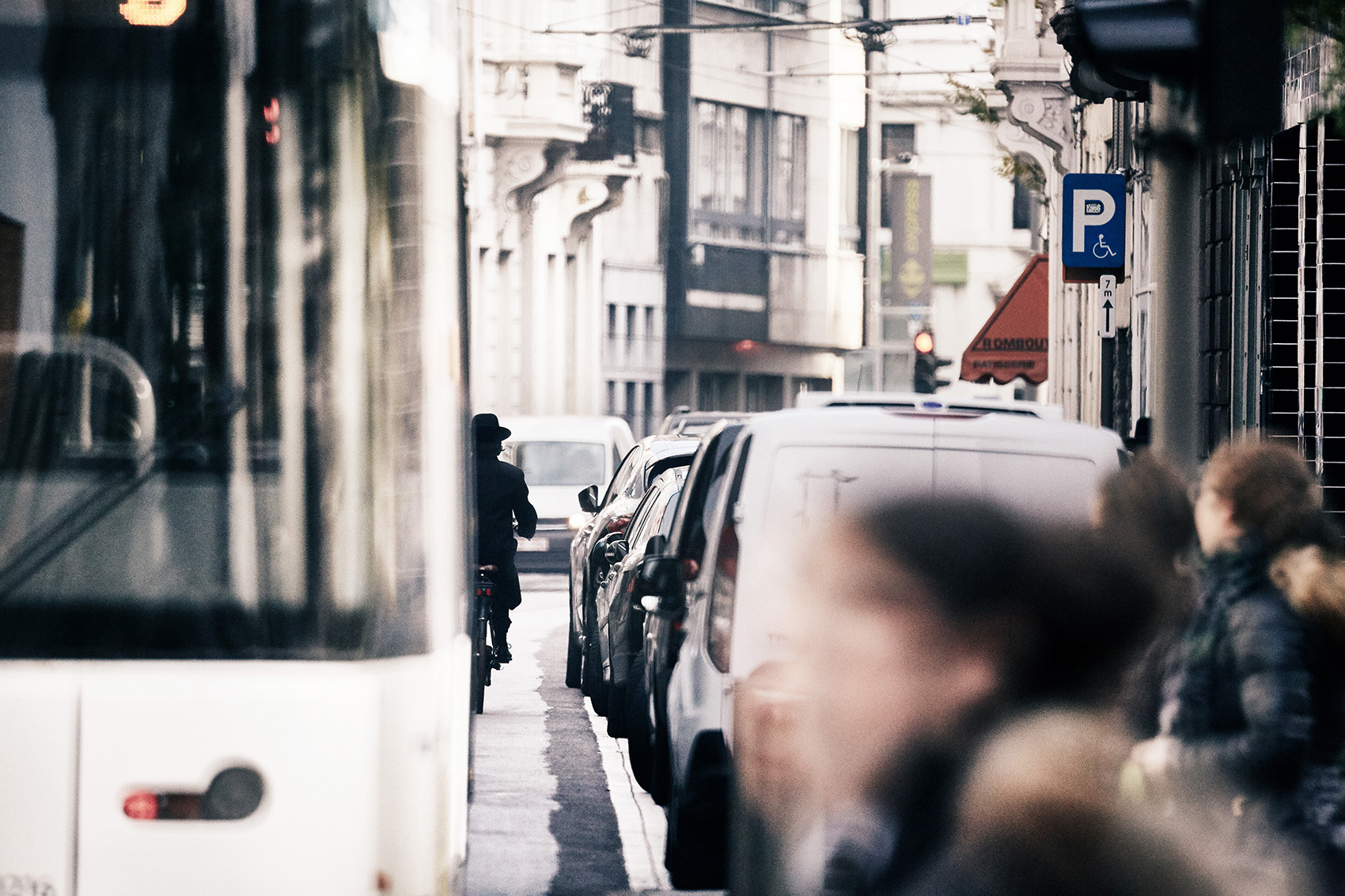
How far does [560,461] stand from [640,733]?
A: 1601 cm

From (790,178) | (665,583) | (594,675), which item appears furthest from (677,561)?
(790,178)

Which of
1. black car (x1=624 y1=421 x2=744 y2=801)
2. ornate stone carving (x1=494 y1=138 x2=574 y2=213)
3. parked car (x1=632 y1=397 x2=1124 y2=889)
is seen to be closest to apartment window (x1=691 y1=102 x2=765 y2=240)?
ornate stone carving (x1=494 y1=138 x2=574 y2=213)

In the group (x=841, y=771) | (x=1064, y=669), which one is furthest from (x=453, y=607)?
(x=1064, y=669)

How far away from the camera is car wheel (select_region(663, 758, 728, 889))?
793 cm

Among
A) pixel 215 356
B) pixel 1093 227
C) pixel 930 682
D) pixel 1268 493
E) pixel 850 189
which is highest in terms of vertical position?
pixel 850 189

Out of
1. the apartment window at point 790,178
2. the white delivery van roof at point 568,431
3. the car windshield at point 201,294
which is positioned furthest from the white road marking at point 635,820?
the apartment window at point 790,178

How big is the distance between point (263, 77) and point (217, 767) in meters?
1.46

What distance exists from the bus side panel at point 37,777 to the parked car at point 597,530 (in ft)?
29.4

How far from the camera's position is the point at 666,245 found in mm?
51812

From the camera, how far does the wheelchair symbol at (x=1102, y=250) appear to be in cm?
1315

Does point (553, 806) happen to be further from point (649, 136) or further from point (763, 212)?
point (763, 212)

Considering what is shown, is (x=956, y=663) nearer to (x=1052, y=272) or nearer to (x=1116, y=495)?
(x=1116, y=495)

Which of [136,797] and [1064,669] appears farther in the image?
[1064,669]

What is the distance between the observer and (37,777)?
4.63 metres
